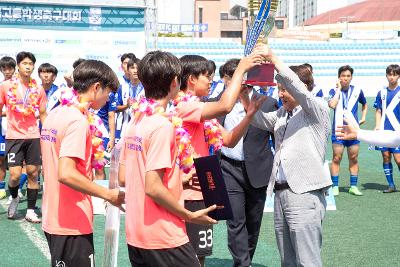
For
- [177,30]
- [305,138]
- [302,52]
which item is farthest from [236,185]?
[177,30]

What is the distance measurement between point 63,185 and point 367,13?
9760 centimetres

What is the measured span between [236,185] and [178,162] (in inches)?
96.8

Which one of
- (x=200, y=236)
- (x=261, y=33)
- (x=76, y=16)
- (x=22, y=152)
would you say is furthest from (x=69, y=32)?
(x=261, y=33)

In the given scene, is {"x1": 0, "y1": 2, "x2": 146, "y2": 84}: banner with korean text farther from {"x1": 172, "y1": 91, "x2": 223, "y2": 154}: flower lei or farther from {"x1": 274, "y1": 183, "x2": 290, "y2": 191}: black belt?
{"x1": 274, "y1": 183, "x2": 290, "y2": 191}: black belt

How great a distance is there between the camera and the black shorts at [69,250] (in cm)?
423

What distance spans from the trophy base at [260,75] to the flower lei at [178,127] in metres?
0.61

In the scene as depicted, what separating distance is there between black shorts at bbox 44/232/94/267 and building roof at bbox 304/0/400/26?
8777cm

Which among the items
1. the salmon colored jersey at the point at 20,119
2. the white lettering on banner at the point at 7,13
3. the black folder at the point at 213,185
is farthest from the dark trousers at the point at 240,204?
the white lettering on banner at the point at 7,13

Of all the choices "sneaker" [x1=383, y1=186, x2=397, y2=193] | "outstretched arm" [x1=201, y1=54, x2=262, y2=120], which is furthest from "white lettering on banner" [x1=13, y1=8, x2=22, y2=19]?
"outstretched arm" [x1=201, y1=54, x2=262, y2=120]

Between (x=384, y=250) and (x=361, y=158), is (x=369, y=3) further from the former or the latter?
(x=384, y=250)

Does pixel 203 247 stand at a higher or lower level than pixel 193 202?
lower

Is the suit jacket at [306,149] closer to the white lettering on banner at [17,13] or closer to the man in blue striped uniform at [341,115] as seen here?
the man in blue striped uniform at [341,115]

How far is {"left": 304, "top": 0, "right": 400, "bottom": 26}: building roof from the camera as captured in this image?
309 ft

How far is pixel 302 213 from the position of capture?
4.91 m
